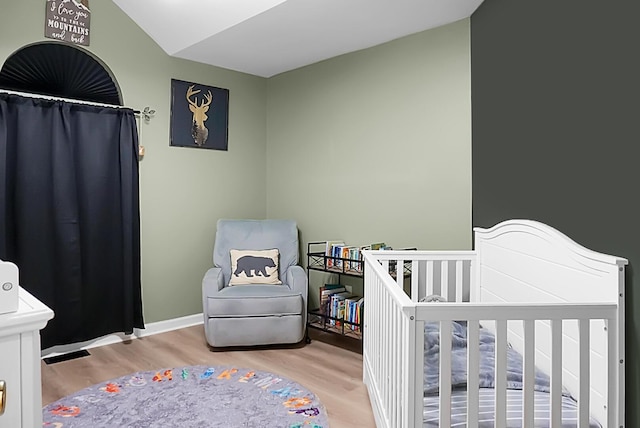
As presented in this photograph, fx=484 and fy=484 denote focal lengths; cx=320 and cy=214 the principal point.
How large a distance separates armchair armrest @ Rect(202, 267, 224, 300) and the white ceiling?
1.66 metres

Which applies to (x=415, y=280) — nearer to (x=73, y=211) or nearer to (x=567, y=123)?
(x=567, y=123)

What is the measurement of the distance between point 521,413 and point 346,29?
2.49 meters

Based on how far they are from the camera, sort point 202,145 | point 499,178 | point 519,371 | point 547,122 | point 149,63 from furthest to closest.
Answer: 1. point 202,145
2. point 149,63
3. point 499,178
4. point 547,122
5. point 519,371

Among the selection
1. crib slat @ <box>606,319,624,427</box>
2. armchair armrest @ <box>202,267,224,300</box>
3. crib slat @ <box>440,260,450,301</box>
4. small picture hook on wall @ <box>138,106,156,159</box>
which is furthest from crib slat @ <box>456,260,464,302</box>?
small picture hook on wall @ <box>138,106,156,159</box>

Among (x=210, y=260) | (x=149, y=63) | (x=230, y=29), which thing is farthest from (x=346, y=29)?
(x=210, y=260)

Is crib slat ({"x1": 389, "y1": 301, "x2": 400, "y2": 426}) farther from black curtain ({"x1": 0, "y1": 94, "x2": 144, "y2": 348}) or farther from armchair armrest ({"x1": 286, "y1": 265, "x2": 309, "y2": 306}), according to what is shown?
black curtain ({"x1": 0, "y1": 94, "x2": 144, "y2": 348})

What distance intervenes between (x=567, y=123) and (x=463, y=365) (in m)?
1.05

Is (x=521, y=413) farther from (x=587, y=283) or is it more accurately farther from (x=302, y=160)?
(x=302, y=160)

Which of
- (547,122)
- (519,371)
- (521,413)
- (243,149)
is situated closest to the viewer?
(521,413)

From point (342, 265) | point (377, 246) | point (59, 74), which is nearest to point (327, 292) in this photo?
point (342, 265)

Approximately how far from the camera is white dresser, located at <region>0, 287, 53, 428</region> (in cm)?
86

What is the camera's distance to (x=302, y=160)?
4121 millimetres

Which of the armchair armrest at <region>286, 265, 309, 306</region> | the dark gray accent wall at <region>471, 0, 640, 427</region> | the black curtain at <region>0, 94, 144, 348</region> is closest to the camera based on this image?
the dark gray accent wall at <region>471, 0, 640, 427</region>

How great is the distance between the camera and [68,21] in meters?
3.19
